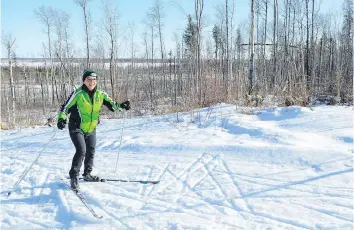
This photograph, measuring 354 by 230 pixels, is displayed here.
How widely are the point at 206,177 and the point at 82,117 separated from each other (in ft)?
6.95

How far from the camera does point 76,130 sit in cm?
473

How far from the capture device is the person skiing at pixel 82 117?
4672 mm

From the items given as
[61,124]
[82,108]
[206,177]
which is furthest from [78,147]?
[206,177]

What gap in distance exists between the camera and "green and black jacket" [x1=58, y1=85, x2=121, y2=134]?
15.4 ft

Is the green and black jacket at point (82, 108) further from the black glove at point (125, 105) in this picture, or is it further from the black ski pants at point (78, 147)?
the black glove at point (125, 105)

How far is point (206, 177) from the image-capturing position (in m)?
4.93

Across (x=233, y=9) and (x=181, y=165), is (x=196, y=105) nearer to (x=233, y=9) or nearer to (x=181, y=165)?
(x=181, y=165)

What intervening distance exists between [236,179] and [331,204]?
1.36 m

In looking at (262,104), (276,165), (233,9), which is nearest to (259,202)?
(276,165)

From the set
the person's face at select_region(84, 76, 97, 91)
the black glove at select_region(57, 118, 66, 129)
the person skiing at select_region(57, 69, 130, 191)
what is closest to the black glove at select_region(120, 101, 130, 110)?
the person skiing at select_region(57, 69, 130, 191)

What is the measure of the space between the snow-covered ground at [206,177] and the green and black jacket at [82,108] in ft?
2.82

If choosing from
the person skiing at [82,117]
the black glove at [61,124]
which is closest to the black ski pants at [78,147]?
the person skiing at [82,117]

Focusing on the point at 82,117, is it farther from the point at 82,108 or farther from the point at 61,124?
the point at 61,124

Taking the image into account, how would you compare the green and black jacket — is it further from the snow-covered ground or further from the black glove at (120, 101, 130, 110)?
the snow-covered ground
